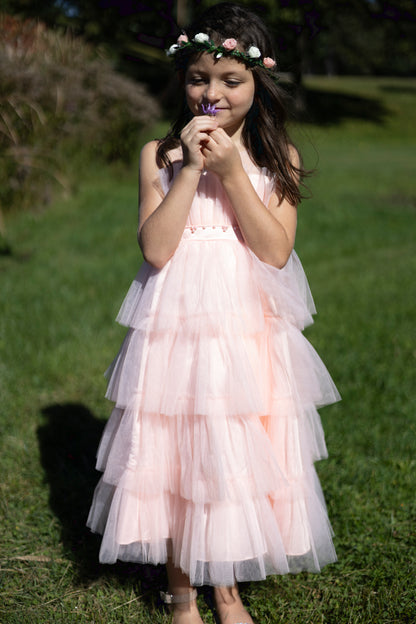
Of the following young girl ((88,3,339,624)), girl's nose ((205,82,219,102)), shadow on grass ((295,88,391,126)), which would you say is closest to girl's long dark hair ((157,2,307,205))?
young girl ((88,3,339,624))

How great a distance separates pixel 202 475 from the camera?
1817 millimetres

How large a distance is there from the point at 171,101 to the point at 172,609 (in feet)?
81.9

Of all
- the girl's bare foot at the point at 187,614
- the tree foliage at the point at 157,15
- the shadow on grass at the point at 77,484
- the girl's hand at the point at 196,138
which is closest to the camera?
the girl's hand at the point at 196,138

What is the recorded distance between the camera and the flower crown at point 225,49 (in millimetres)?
1810

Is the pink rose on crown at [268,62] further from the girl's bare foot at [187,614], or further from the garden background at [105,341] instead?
the girl's bare foot at [187,614]

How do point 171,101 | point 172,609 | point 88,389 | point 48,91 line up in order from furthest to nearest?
point 171,101 → point 48,91 → point 88,389 → point 172,609

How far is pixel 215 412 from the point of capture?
5.92ft

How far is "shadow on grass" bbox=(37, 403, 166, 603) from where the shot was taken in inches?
94.5

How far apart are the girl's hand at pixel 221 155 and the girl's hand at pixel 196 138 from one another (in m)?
0.02

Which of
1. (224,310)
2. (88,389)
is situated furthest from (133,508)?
(88,389)

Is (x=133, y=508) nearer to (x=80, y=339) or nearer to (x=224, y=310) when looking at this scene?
(x=224, y=310)

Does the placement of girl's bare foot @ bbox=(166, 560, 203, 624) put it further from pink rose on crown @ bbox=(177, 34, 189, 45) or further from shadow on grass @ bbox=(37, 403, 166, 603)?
pink rose on crown @ bbox=(177, 34, 189, 45)

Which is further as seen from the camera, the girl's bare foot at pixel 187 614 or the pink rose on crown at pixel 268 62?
the girl's bare foot at pixel 187 614

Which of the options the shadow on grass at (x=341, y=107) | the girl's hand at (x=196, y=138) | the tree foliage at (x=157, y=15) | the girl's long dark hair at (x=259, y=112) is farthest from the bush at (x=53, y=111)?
the shadow on grass at (x=341, y=107)
